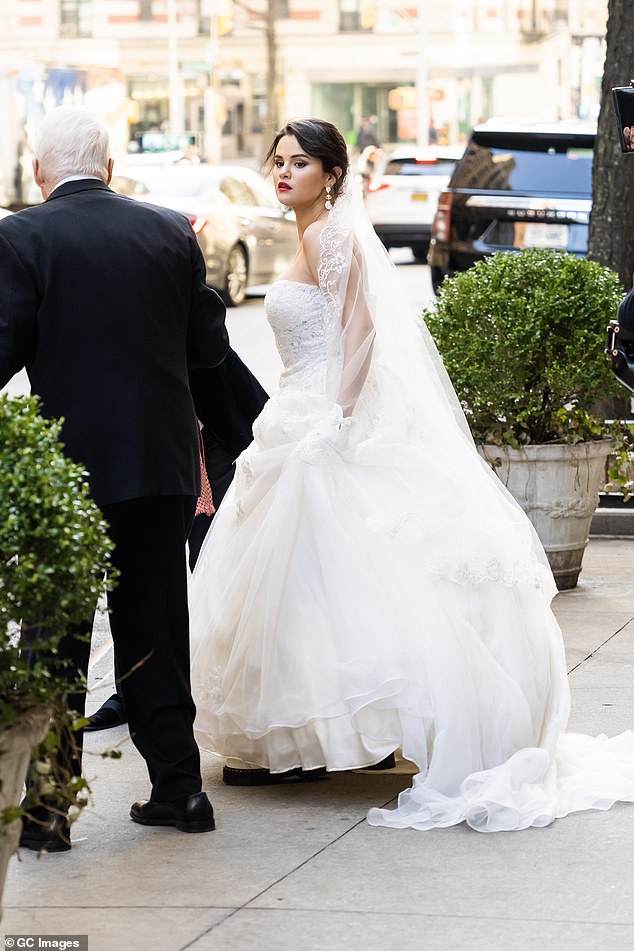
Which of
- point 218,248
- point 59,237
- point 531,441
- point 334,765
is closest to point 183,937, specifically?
point 334,765

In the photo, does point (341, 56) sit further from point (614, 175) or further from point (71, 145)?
point (71, 145)

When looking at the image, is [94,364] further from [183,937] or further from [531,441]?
[531,441]

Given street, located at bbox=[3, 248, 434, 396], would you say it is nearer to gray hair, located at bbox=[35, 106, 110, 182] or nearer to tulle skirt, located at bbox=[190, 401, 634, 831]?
tulle skirt, located at bbox=[190, 401, 634, 831]

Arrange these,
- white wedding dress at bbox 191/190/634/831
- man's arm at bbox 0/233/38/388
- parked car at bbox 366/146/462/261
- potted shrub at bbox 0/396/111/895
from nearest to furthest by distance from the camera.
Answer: potted shrub at bbox 0/396/111/895 < man's arm at bbox 0/233/38/388 < white wedding dress at bbox 191/190/634/831 < parked car at bbox 366/146/462/261

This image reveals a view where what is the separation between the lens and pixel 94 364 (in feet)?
13.9

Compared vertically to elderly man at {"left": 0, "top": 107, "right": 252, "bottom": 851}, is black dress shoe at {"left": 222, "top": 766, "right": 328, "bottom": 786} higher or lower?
lower

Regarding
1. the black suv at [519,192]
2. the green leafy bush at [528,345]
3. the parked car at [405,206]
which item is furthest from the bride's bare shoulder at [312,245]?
the parked car at [405,206]

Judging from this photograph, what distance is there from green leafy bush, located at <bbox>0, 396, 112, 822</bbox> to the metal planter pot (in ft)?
13.6

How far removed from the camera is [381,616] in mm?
4617

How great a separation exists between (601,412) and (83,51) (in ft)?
188

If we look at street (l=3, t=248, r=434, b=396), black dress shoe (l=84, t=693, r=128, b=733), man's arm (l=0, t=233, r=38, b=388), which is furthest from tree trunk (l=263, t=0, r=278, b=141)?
man's arm (l=0, t=233, r=38, b=388)

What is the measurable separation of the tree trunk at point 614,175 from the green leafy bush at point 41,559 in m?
6.48

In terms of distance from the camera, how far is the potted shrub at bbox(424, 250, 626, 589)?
707 centimetres

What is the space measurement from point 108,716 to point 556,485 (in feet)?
8.46
